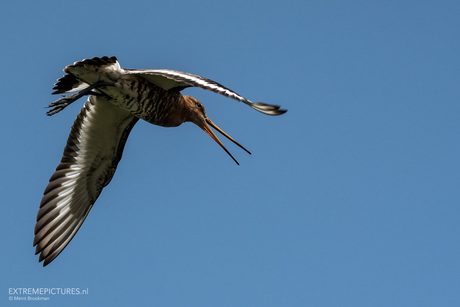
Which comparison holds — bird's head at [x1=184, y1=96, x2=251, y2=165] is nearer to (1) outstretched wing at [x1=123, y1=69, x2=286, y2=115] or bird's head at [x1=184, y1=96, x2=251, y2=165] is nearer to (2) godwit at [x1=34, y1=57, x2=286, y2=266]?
(2) godwit at [x1=34, y1=57, x2=286, y2=266]

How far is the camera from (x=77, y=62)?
5949mm

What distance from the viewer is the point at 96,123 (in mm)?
7371

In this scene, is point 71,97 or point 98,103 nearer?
point 71,97

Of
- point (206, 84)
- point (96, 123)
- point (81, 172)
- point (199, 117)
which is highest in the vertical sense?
point (96, 123)

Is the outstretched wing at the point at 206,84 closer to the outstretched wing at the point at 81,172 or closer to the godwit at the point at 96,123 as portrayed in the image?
the godwit at the point at 96,123

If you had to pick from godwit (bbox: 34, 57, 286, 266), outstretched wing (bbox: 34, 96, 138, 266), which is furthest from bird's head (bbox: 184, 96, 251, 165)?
outstretched wing (bbox: 34, 96, 138, 266)

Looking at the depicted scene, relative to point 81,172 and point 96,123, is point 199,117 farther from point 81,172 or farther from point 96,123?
point 81,172

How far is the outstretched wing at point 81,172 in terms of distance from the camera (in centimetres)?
715

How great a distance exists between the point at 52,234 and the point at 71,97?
5.94 ft

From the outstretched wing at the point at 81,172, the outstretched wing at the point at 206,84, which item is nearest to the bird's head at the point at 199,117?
the outstretched wing at the point at 81,172

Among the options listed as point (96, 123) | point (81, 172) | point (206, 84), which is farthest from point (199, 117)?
point (206, 84)

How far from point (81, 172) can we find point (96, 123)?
71 cm

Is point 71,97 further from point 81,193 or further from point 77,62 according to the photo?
point 81,193

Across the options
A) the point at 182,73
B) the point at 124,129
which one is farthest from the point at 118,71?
the point at 124,129
